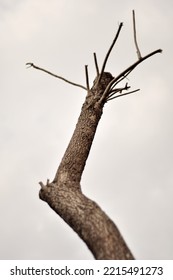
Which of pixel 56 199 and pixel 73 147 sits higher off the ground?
pixel 73 147

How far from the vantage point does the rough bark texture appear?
9.04ft

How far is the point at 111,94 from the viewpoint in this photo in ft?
15.3

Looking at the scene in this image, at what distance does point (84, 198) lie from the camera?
329 cm

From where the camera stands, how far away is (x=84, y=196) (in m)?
3.35

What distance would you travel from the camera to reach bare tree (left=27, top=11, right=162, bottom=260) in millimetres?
2764

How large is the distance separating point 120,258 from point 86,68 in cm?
274

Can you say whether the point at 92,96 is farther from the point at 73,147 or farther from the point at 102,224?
the point at 102,224

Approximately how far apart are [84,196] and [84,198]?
6 cm

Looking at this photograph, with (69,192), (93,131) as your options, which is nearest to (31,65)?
(93,131)

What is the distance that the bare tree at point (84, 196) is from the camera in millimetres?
2764

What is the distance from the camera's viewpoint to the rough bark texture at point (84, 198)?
9.04 feet

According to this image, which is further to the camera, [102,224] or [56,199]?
[56,199]
